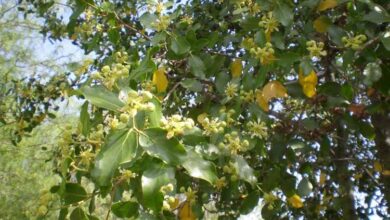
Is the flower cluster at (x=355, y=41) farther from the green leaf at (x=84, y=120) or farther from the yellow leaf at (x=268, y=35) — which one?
the green leaf at (x=84, y=120)

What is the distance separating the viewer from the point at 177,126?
3.19 ft

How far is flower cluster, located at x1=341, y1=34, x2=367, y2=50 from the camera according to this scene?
4.80 feet

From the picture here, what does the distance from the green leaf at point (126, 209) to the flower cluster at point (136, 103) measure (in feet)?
0.89

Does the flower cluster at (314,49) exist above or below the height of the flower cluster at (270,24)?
below

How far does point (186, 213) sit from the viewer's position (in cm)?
158

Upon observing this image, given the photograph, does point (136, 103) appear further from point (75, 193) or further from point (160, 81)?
point (160, 81)

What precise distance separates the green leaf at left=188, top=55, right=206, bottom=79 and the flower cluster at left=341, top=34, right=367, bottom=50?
470 mm

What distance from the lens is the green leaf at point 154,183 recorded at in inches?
36.1

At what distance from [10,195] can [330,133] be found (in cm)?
400

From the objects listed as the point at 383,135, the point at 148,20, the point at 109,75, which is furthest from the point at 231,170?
the point at 383,135

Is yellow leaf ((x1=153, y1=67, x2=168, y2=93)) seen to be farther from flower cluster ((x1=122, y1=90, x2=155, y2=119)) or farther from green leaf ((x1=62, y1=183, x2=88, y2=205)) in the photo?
flower cluster ((x1=122, y1=90, x2=155, y2=119))

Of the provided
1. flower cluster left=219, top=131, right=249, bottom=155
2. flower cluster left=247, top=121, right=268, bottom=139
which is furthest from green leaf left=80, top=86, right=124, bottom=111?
flower cluster left=247, top=121, right=268, bottom=139

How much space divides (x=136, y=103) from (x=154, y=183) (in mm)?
158

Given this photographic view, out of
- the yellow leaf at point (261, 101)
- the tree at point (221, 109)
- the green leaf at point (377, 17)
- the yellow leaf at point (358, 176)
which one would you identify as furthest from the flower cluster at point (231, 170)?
the yellow leaf at point (358, 176)
